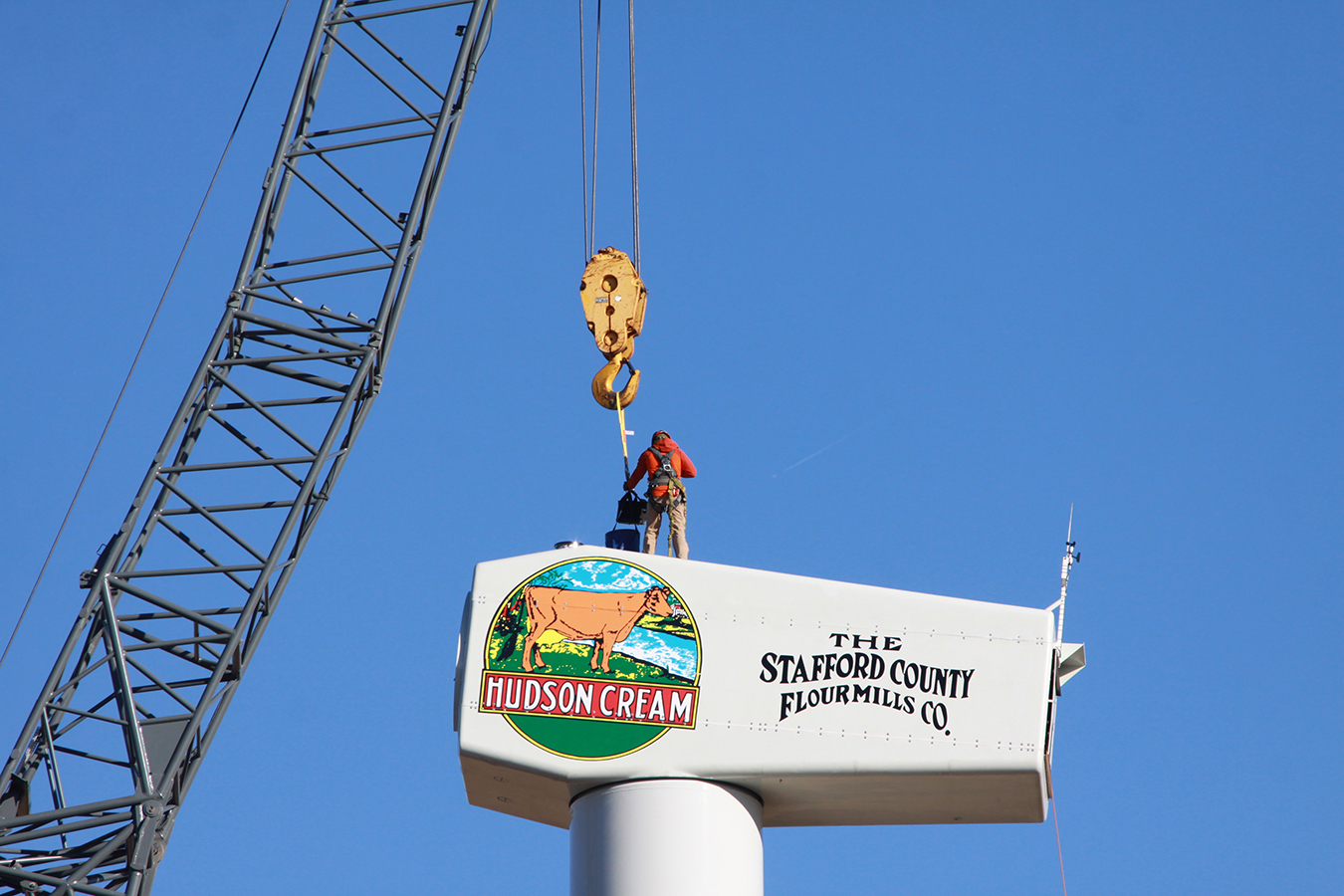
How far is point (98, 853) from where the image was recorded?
39156 millimetres

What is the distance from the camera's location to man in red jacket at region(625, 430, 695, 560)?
39.3 meters

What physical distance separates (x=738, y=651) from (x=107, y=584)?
13.4 metres

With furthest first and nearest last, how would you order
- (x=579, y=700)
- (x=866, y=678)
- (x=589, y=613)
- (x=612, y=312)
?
(x=612, y=312) → (x=589, y=613) → (x=866, y=678) → (x=579, y=700)

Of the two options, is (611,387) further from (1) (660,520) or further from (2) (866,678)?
(2) (866,678)

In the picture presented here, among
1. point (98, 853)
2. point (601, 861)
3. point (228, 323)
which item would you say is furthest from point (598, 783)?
point (228, 323)

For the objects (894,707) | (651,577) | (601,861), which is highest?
(651,577)

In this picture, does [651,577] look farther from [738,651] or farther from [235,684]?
[235,684]

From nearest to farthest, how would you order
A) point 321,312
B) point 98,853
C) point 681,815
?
point 681,815 → point 98,853 → point 321,312

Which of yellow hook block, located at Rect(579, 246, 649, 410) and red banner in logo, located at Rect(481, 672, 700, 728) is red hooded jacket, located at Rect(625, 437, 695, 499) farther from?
red banner in logo, located at Rect(481, 672, 700, 728)

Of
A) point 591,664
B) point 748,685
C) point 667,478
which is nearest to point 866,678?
point 748,685

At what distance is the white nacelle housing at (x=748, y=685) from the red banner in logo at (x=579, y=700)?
3 cm

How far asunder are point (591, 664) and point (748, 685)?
2.82 meters

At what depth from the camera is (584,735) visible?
35.8m

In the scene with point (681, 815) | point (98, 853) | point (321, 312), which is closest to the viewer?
point (681, 815)
